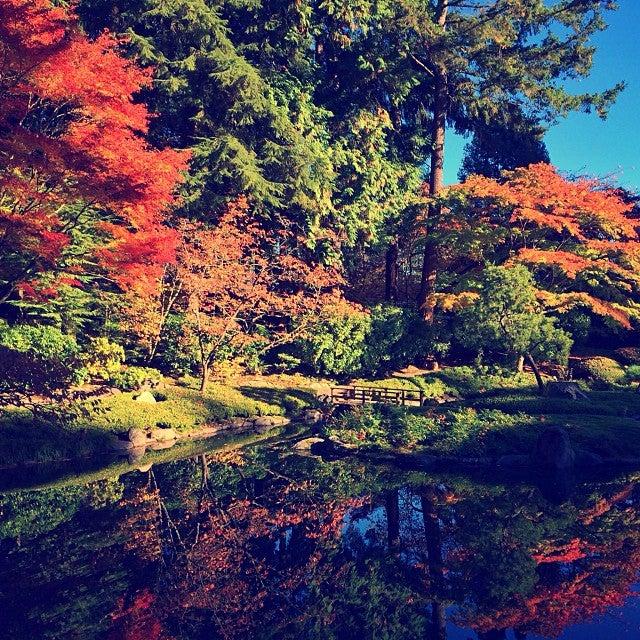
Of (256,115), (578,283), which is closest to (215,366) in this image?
(256,115)

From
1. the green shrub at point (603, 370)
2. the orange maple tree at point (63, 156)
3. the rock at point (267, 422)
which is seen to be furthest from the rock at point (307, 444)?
the green shrub at point (603, 370)

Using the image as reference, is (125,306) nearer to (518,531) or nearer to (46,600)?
(46,600)

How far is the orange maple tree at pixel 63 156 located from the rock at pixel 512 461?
10.3 m

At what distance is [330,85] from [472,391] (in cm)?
1555

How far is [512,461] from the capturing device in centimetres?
1338

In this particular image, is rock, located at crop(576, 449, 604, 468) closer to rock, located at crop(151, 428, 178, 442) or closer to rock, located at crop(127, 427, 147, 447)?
rock, located at crop(151, 428, 178, 442)

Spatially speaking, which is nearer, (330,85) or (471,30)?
(471,30)

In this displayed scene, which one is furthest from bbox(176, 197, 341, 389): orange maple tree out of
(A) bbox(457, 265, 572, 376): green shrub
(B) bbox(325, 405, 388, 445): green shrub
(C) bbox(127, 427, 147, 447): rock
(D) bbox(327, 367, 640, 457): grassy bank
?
(A) bbox(457, 265, 572, 376): green shrub

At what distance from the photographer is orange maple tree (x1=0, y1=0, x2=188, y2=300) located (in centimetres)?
1096

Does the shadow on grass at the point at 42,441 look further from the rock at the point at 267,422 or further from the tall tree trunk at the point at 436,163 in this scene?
the tall tree trunk at the point at 436,163

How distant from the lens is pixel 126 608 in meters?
6.61

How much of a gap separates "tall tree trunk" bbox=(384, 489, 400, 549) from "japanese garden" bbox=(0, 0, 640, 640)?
0.28ft

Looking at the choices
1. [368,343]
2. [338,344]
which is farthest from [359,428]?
[368,343]

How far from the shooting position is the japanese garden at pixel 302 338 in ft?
24.8
